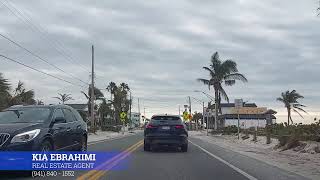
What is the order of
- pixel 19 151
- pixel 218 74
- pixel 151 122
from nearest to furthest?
pixel 19 151 → pixel 151 122 → pixel 218 74

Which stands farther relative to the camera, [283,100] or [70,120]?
[283,100]

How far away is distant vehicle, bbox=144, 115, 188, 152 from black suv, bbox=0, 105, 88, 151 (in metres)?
8.43

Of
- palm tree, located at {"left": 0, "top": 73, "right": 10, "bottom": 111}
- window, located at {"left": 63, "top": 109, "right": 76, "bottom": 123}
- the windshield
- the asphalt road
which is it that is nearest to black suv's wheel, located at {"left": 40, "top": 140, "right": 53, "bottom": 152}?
the windshield

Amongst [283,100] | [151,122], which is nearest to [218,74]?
[283,100]

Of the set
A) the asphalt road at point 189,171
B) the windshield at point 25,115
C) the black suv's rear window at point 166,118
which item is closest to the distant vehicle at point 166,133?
the black suv's rear window at point 166,118

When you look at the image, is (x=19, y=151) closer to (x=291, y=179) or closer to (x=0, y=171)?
(x=0, y=171)

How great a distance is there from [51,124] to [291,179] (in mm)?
→ 6230

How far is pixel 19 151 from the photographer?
12461mm

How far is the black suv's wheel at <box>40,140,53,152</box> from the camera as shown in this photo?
519 inches

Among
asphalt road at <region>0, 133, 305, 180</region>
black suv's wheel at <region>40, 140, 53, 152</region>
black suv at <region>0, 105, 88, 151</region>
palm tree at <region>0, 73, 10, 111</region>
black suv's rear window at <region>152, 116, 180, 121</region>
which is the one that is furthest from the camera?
palm tree at <region>0, 73, 10, 111</region>

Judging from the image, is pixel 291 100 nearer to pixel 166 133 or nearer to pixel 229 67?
pixel 229 67

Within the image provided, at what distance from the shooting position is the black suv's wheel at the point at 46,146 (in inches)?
519

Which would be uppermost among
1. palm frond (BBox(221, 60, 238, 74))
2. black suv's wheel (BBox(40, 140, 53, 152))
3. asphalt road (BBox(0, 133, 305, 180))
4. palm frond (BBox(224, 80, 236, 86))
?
palm frond (BBox(221, 60, 238, 74))

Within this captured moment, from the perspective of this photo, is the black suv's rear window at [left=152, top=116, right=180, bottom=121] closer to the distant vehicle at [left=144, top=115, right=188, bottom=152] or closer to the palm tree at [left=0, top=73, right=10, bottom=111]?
the distant vehicle at [left=144, top=115, right=188, bottom=152]
